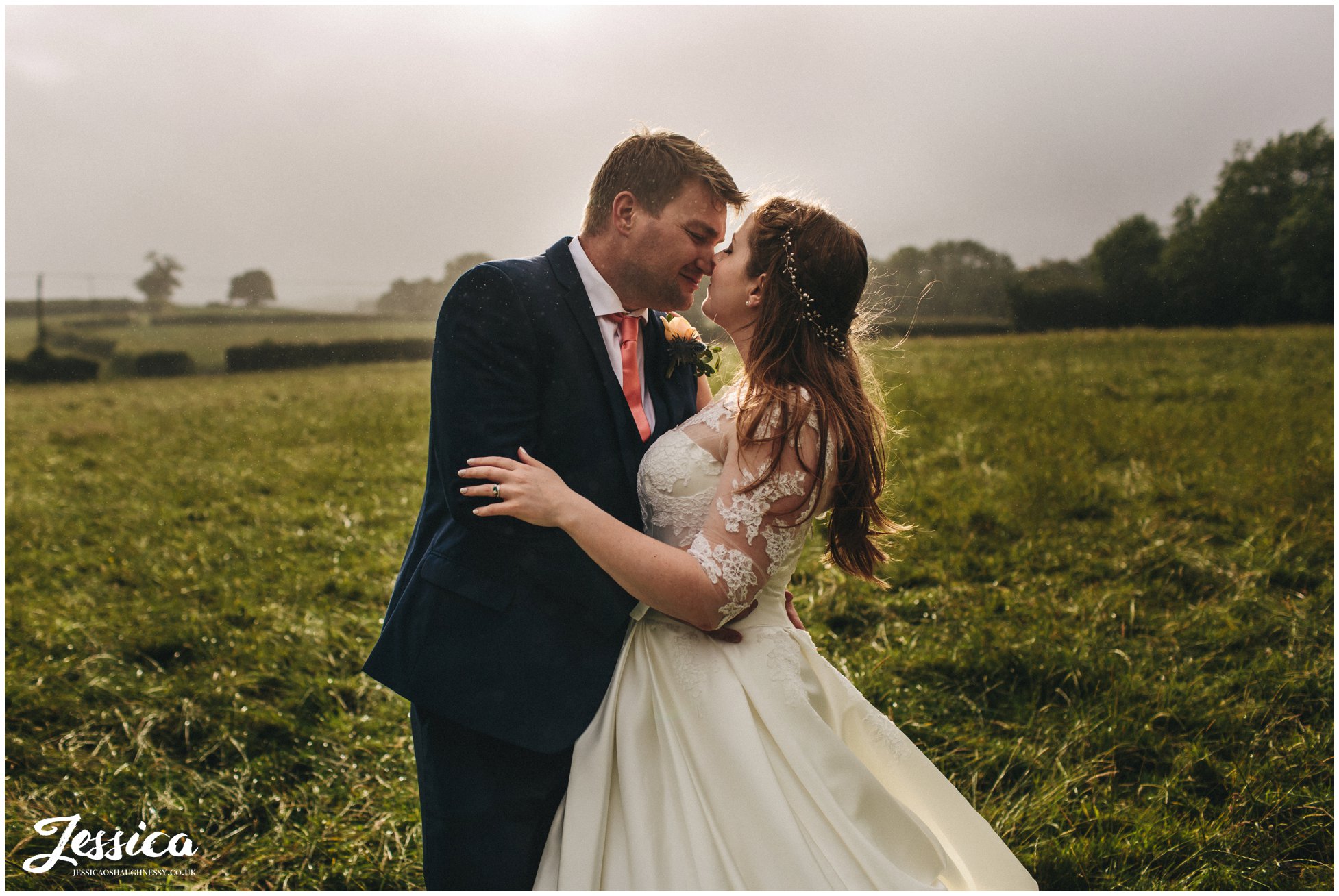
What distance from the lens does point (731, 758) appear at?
7.20ft

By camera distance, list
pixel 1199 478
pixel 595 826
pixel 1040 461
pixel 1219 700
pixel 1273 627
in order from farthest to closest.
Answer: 1. pixel 1040 461
2. pixel 1199 478
3. pixel 1273 627
4. pixel 1219 700
5. pixel 595 826

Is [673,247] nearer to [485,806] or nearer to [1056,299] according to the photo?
[485,806]

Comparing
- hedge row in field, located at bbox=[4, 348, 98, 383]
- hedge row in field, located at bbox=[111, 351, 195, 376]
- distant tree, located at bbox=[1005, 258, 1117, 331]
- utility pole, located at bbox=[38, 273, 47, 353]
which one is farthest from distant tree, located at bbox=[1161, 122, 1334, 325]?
utility pole, located at bbox=[38, 273, 47, 353]

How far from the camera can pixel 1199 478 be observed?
725cm

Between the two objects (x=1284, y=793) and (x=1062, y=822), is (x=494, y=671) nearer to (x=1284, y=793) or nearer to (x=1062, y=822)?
(x=1062, y=822)

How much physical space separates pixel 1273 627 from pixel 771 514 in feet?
13.9

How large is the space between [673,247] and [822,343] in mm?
587

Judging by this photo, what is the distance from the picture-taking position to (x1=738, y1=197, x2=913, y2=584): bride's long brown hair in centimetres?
242

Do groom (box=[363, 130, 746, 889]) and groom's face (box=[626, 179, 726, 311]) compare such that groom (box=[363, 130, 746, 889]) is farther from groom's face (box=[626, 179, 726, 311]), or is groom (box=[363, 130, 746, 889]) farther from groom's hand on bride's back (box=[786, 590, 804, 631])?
groom's hand on bride's back (box=[786, 590, 804, 631])

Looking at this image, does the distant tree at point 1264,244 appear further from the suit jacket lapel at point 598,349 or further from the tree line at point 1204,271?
the suit jacket lapel at point 598,349

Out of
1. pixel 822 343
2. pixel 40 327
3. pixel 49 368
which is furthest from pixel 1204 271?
pixel 40 327

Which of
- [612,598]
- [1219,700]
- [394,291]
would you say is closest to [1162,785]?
[1219,700]

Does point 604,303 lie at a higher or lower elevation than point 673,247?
lower

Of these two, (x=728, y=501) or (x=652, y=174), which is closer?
(x=728, y=501)
